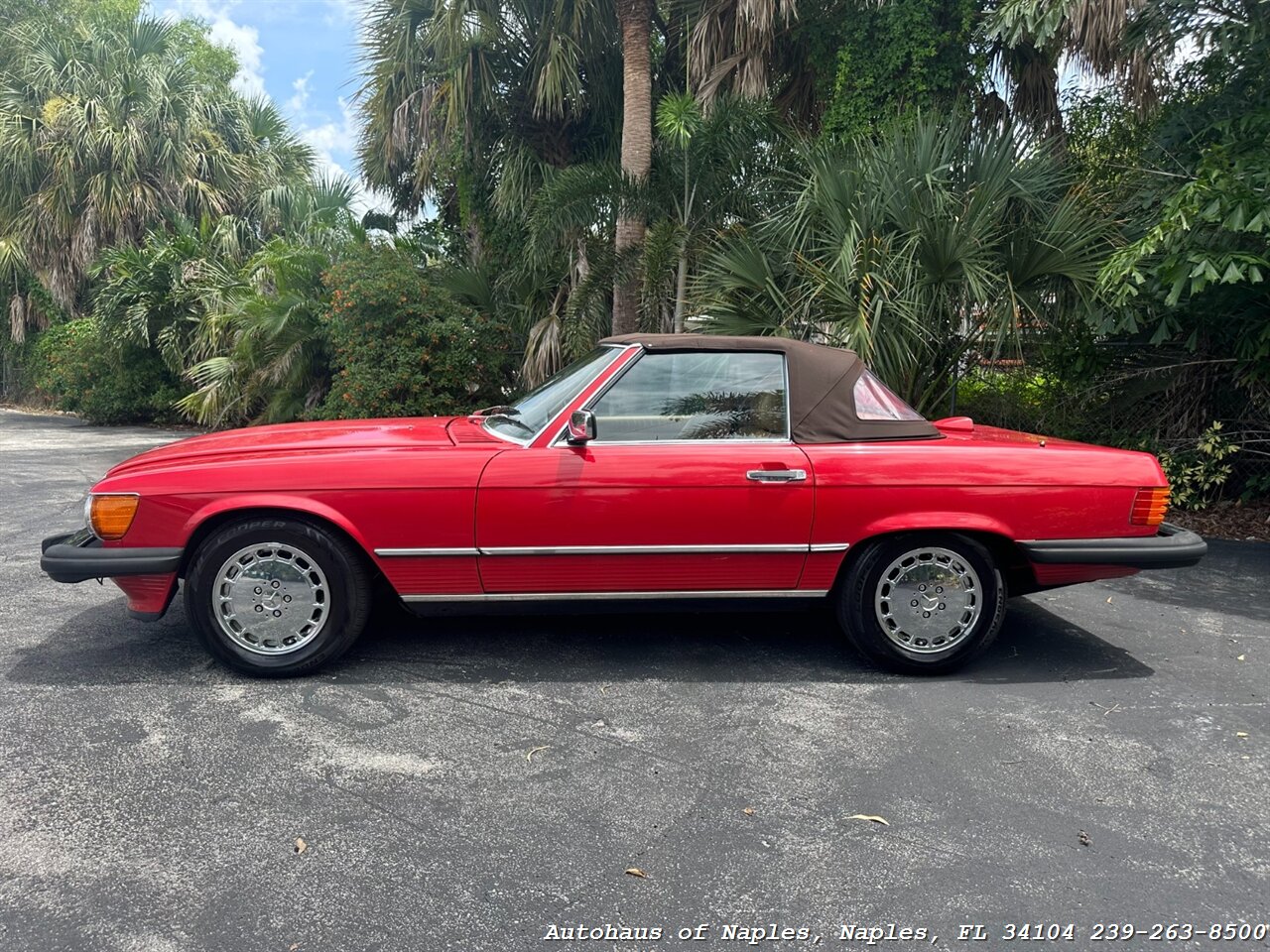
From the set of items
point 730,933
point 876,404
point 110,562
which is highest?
point 876,404

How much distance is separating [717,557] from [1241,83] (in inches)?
256

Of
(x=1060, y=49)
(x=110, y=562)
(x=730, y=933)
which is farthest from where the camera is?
(x=1060, y=49)

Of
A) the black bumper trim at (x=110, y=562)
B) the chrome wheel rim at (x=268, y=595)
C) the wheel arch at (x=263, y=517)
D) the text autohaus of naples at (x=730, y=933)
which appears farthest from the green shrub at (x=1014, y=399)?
the text autohaus of naples at (x=730, y=933)

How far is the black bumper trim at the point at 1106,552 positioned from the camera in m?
4.26

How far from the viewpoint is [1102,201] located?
8.58 meters

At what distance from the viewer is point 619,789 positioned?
10.6ft

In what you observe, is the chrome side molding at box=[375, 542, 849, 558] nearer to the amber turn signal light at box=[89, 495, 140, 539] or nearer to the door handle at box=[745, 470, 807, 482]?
the door handle at box=[745, 470, 807, 482]

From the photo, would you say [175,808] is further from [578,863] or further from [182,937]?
[578,863]

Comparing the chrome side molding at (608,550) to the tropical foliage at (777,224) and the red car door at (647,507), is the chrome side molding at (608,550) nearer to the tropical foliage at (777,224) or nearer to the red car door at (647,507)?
the red car door at (647,507)

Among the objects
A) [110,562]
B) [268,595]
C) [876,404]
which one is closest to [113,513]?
[110,562]

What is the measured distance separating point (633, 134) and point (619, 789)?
28.7 ft

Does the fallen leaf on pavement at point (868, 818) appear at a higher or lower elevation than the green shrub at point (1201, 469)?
lower

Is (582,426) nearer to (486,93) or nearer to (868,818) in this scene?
(868,818)

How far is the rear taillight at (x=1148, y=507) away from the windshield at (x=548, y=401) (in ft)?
7.82
